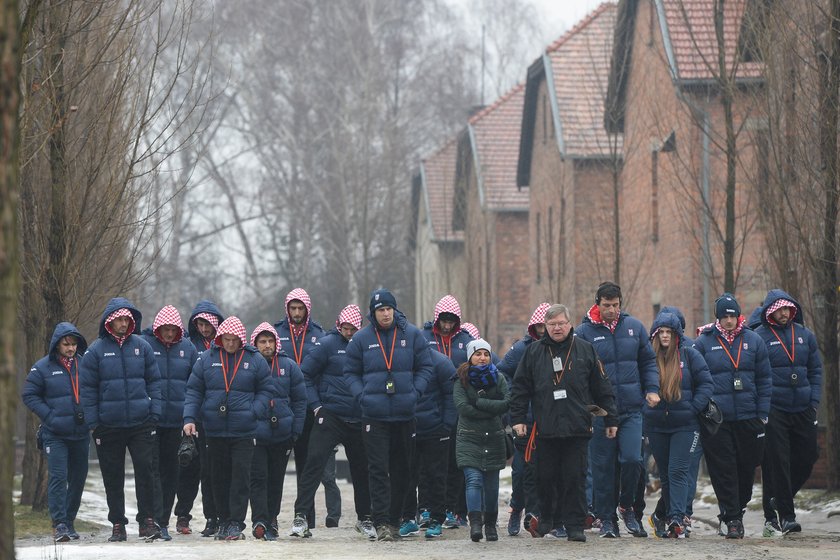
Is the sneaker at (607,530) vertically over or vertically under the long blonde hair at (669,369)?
under

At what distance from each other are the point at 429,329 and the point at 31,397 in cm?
387

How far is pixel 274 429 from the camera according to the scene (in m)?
13.6

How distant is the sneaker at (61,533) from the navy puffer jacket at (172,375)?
133cm

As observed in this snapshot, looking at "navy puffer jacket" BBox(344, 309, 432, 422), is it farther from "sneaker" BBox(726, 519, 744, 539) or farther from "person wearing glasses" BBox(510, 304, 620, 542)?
"sneaker" BBox(726, 519, 744, 539)

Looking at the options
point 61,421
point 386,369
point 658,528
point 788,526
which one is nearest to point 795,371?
point 788,526

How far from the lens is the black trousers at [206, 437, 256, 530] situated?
13188mm

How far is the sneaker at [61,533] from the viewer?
13562mm

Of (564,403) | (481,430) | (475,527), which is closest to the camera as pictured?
(564,403)

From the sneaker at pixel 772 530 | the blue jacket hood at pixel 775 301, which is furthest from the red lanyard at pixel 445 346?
the sneaker at pixel 772 530

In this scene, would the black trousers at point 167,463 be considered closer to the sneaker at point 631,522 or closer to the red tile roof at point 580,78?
the sneaker at point 631,522

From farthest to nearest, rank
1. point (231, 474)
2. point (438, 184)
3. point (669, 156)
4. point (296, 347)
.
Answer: point (438, 184), point (669, 156), point (296, 347), point (231, 474)

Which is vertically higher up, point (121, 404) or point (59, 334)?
point (59, 334)

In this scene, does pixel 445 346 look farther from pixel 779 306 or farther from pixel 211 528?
pixel 779 306

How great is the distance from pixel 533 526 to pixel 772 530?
2145 mm
